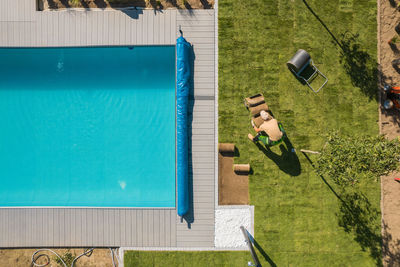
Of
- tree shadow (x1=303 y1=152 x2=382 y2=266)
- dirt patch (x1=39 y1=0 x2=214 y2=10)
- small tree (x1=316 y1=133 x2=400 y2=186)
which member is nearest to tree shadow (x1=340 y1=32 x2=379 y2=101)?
small tree (x1=316 y1=133 x2=400 y2=186)

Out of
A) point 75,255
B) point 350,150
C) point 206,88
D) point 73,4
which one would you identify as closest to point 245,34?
point 206,88

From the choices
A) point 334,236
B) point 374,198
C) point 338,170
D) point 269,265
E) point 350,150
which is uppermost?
point 350,150

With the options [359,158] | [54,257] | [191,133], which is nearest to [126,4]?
[191,133]

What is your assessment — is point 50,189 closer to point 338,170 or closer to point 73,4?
point 73,4

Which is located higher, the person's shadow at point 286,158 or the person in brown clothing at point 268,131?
the person in brown clothing at point 268,131

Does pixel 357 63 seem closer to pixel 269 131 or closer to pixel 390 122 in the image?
pixel 390 122

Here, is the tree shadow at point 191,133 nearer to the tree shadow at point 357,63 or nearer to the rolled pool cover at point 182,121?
the rolled pool cover at point 182,121

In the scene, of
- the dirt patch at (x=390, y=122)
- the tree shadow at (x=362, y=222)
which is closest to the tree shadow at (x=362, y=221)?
the tree shadow at (x=362, y=222)

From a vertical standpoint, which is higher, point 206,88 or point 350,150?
point 206,88

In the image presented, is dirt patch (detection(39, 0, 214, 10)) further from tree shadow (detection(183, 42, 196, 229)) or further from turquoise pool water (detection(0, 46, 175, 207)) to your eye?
turquoise pool water (detection(0, 46, 175, 207))
